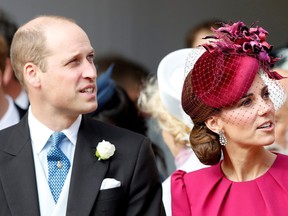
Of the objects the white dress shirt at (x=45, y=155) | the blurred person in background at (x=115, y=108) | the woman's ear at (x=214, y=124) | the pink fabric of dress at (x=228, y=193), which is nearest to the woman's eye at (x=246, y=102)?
the woman's ear at (x=214, y=124)

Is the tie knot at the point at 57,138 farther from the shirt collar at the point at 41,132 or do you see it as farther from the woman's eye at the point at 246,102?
the woman's eye at the point at 246,102

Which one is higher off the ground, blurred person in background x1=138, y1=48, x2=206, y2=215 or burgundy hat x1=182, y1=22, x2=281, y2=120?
burgundy hat x1=182, y1=22, x2=281, y2=120

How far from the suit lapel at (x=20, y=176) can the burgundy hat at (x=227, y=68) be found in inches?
28.2

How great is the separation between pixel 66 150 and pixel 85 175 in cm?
16

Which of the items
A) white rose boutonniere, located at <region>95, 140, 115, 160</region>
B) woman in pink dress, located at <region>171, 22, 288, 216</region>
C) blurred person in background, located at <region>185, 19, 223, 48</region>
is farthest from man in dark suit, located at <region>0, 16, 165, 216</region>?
blurred person in background, located at <region>185, 19, 223, 48</region>

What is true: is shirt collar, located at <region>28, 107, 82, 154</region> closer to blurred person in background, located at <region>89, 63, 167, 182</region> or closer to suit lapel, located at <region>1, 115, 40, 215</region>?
suit lapel, located at <region>1, 115, 40, 215</region>

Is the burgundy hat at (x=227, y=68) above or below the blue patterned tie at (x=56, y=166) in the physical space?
above

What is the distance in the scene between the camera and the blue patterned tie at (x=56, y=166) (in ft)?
12.5

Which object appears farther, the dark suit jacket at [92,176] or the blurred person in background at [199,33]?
the blurred person in background at [199,33]

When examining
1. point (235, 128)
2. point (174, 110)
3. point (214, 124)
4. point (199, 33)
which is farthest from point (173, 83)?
point (199, 33)

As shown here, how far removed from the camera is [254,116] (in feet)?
12.1

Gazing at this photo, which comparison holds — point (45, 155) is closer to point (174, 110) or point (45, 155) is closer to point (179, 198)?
point (179, 198)

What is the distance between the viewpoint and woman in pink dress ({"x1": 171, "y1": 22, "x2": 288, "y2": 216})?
12.1 ft

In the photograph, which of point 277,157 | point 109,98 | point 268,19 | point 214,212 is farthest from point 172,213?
point 268,19
